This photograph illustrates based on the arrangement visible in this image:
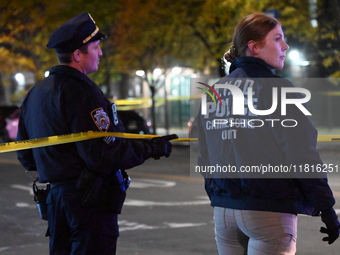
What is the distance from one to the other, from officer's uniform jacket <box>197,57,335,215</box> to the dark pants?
729 millimetres

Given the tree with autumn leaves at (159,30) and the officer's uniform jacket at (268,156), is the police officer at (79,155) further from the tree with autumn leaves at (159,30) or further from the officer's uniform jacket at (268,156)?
the tree with autumn leaves at (159,30)

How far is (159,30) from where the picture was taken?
3250 cm

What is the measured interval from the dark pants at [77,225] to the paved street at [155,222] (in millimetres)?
3363

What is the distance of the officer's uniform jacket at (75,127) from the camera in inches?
169

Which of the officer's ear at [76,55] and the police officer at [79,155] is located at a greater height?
the officer's ear at [76,55]

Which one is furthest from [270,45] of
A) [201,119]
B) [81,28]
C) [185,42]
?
[185,42]

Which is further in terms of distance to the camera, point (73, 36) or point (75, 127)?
point (73, 36)

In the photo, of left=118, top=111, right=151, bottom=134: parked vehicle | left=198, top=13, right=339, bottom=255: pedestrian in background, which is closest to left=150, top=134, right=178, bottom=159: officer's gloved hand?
left=198, top=13, right=339, bottom=255: pedestrian in background

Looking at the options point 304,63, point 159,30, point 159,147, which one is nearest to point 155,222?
point 159,147

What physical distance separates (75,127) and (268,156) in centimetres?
112

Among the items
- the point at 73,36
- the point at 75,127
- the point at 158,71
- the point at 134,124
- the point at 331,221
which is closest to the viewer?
the point at 331,221

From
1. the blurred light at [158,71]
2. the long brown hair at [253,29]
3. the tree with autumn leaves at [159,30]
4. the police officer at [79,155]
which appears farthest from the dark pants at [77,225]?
the blurred light at [158,71]

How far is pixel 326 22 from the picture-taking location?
23.5 metres

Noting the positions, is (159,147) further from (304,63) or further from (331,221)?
(304,63)
